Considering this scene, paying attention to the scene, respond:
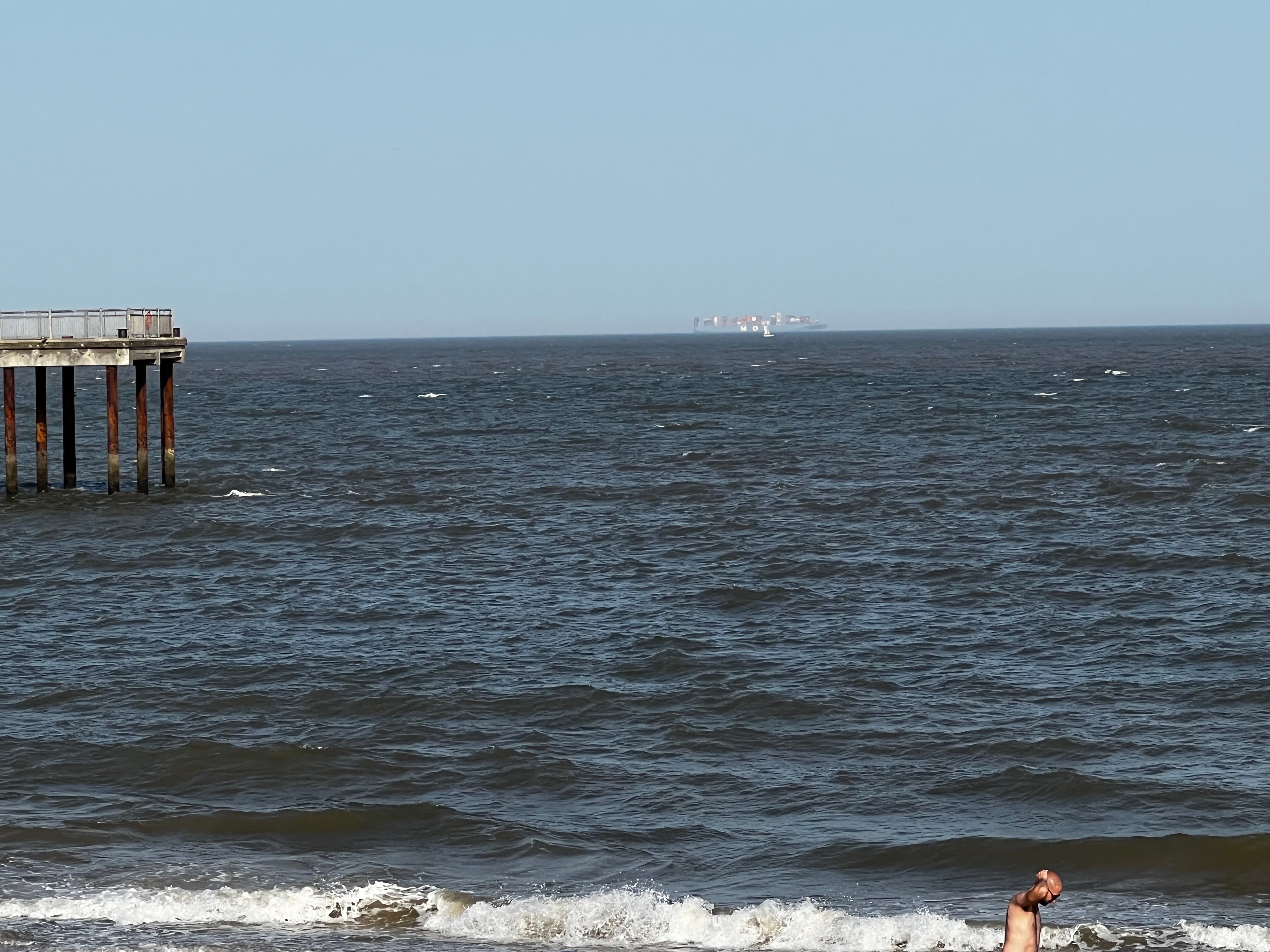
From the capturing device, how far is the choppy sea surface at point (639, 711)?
15.4 meters

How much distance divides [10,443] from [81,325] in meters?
3.64

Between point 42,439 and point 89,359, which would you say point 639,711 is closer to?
point 89,359

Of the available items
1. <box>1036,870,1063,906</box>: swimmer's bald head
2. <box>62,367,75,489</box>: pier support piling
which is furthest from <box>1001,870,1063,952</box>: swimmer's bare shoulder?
<box>62,367,75,489</box>: pier support piling

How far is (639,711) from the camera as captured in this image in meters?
22.3

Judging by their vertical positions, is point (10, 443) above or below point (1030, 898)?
above

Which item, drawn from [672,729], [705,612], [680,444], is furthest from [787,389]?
[672,729]

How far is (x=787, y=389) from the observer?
332 feet

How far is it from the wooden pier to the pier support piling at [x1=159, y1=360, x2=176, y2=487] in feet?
0.14

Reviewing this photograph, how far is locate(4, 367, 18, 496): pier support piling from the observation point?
4119 cm

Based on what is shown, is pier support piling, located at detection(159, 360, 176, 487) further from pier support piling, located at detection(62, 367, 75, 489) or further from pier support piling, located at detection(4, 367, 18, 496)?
pier support piling, located at detection(4, 367, 18, 496)

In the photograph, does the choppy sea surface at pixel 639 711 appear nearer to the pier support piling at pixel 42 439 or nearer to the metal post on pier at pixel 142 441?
the pier support piling at pixel 42 439

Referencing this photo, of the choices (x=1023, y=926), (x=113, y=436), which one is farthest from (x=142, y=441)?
(x=1023, y=926)

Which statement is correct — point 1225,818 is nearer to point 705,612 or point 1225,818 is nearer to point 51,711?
point 705,612

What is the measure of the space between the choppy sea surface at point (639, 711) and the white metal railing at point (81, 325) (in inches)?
177
